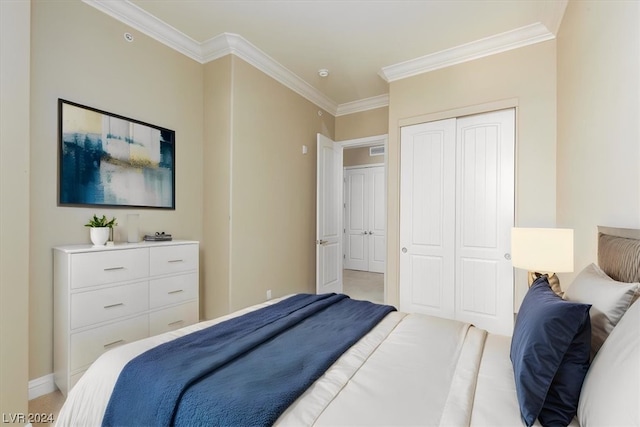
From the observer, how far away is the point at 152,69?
110 inches

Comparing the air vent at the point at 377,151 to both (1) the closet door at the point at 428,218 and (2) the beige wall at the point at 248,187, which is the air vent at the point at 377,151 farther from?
(1) the closet door at the point at 428,218

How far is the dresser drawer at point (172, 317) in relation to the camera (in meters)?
2.44

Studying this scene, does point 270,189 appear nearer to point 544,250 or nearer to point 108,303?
point 108,303

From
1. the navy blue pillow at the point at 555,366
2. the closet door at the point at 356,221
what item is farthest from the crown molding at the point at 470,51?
the closet door at the point at 356,221

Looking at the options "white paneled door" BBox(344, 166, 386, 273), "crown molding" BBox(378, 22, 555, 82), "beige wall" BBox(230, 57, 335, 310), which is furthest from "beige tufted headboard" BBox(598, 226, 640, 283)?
"white paneled door" BBox(344, 166, 386, 273)

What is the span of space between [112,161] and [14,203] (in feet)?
3.02

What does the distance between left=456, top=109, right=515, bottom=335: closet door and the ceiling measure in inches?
28.8

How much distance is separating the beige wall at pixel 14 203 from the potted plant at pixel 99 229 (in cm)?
54

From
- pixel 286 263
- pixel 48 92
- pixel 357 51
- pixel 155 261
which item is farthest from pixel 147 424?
pixel 357 51

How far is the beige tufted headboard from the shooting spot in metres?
1.10

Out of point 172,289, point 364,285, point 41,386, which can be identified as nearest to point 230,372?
point 172,289

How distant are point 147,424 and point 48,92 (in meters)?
2.33

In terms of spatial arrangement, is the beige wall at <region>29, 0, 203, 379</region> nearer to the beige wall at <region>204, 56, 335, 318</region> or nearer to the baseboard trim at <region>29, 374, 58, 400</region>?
the baseboard trim at <region>29, 374, 58, 400</region>

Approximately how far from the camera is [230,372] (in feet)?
3.80
